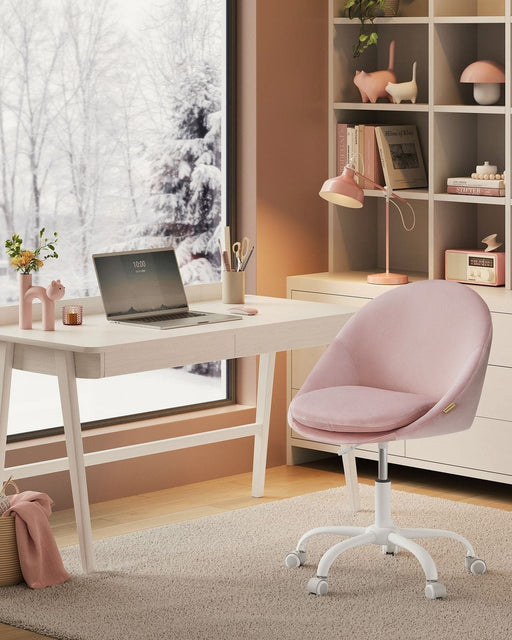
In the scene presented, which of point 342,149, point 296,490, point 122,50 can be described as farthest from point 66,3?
point 296,490

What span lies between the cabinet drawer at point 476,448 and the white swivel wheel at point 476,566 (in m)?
0.86

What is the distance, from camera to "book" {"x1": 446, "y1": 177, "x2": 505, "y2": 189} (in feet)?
16.0

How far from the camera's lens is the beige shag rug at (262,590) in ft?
11.3

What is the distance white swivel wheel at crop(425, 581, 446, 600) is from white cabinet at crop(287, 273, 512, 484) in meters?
1.11

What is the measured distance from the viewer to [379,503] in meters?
3.88

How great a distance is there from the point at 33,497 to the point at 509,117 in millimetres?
2200

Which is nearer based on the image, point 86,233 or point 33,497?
point 33,497

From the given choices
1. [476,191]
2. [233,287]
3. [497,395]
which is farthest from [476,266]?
[233,287]

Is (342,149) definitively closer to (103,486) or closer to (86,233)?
(86,233)

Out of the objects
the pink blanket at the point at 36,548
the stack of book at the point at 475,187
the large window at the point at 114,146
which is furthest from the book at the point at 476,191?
the pink blanket at the point at 36,548

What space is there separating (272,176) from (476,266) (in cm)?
88

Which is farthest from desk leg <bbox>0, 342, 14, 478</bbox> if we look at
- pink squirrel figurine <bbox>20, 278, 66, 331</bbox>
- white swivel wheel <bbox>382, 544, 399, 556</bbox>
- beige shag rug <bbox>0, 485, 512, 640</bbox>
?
white swivel wheel <bbox>382, 544, 399, 556</bbox>

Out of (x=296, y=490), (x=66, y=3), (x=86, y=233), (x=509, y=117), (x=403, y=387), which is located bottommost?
(x=296, y=490)

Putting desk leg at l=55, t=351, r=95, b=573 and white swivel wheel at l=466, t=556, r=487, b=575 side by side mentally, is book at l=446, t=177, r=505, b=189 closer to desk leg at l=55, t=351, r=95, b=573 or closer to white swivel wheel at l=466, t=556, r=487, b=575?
white swivel wheel at l=466, t=556, r=487, b=575
